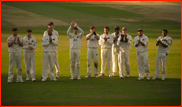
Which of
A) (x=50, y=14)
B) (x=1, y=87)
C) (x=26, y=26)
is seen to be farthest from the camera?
(x=50, y=14)

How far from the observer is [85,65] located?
59.4 feet

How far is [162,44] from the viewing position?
1398 cm

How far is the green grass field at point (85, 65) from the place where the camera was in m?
10.6

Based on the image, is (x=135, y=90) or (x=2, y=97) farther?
(x=135, y=90)

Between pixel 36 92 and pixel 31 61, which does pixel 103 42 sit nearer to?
pixel 31 61

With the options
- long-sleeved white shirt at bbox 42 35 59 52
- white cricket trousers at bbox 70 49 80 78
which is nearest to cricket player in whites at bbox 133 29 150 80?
white cricket trousers at bbox 70 49 80 78

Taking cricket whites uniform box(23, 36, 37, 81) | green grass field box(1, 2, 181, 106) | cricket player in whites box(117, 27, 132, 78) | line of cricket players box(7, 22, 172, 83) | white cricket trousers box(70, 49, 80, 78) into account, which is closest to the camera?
green grass field box(1, 2, 181, 106)

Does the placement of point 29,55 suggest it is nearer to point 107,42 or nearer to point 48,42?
point 48,42

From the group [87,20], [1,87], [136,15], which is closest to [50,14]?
[87,20]

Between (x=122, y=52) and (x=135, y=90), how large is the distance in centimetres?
311

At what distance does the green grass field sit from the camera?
419 inches

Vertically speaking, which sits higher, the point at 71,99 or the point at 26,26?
the point at 26,26

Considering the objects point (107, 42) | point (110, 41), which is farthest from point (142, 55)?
point (107, 42)

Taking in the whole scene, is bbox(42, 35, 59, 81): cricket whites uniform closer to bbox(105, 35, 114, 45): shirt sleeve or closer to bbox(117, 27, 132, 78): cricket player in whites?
bbox(105, 35, 114, 45): shirt sleeve
